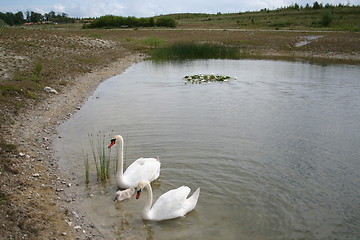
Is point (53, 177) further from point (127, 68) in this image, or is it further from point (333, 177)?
point (127, 68)

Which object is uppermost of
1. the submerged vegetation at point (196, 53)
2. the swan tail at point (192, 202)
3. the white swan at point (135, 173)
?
the submerged vegetation at point (196, 53)

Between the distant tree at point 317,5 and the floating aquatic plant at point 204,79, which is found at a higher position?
the distant tree at point 317,5

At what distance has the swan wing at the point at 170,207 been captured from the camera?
7.67 m

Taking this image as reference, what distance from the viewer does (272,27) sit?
76.4m

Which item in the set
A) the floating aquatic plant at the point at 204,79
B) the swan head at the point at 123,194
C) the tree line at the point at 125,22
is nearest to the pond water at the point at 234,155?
the swan head at the point at 123,194

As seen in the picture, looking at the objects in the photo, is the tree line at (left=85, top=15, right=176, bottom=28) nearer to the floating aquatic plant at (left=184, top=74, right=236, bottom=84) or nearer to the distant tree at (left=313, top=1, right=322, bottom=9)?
the distant tree at (left=313, top=1, right=322, bottom=9)

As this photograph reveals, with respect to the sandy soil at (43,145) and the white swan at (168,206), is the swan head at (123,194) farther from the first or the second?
the sandy soil at (43,145)

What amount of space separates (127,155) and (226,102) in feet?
28.8

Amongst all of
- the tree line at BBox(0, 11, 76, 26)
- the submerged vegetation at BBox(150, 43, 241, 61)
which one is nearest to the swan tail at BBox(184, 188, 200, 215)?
the submerged vegetation at BBox(150, 43, 241, 61)

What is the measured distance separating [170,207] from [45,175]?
347cm

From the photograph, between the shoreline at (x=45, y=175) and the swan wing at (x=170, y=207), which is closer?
the shoreline at (x=45, y=175)

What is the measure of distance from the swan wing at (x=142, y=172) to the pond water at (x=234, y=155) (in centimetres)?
42

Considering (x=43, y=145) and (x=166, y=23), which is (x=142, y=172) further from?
(x=166, y=23)

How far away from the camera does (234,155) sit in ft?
36.7
